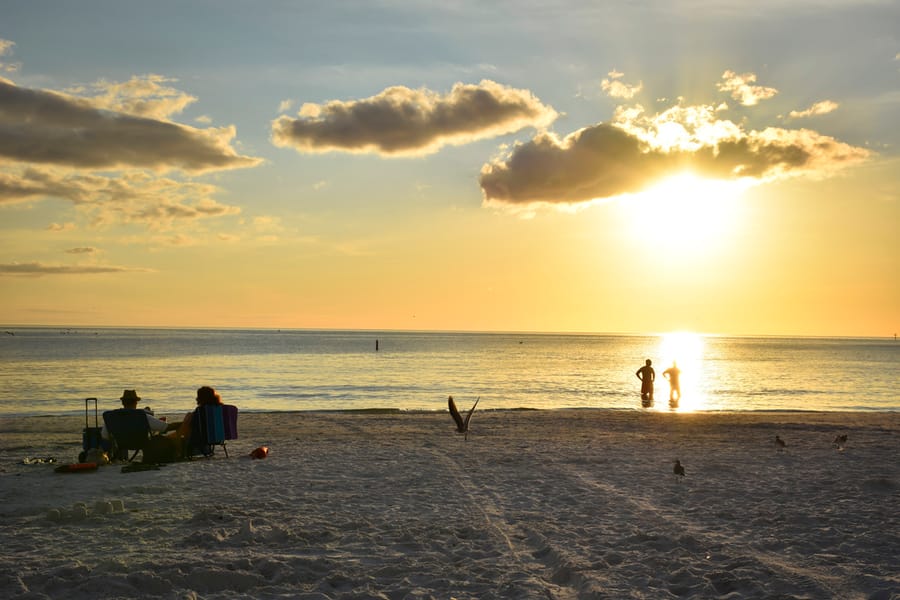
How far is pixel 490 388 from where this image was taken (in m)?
40.4

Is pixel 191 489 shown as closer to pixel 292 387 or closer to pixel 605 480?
pixel 605 480

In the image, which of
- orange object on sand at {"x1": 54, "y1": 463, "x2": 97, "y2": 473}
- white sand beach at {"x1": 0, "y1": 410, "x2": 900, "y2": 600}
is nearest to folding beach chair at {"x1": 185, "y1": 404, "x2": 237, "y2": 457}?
white sand beach at {"x1": 0, "y1": 410, "x2": 900, "y2": 600}

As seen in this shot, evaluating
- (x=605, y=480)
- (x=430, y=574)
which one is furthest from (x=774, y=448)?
(x=430, y=574)

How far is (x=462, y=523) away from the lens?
27.2 ft

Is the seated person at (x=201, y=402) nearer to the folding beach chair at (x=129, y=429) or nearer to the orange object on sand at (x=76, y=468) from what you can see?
the folding beach chair at (x=129, y=429)

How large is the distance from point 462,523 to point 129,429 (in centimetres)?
693

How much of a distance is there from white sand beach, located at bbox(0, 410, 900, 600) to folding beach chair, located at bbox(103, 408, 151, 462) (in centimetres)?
50

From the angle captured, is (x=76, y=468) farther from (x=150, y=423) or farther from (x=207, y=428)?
(x=207, y=428)

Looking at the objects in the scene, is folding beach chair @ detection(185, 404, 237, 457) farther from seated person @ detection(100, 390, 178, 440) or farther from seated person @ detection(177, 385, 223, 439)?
seated person @ detection(100, 390, 178, 440)

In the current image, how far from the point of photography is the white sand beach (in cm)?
623

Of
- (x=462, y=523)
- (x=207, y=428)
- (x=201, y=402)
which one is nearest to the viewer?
(x=462, y=523)

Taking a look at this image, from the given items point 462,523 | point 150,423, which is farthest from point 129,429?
point 462,523

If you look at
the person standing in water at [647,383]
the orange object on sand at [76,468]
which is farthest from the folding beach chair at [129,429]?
the person standing in water at [647,383]

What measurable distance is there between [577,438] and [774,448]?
4.21 metres
